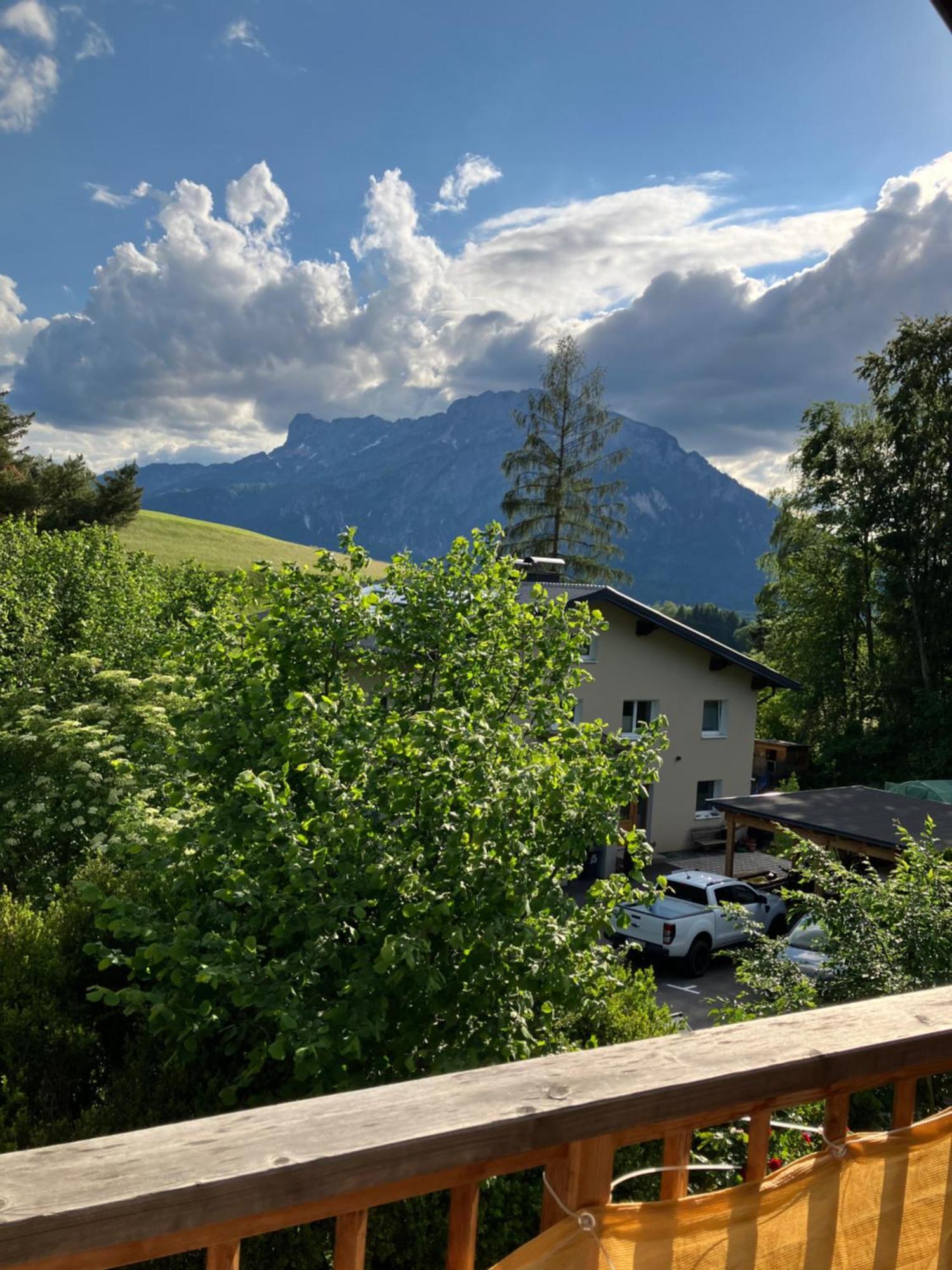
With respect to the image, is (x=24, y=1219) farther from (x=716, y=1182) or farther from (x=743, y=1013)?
(x=743, y=1013)

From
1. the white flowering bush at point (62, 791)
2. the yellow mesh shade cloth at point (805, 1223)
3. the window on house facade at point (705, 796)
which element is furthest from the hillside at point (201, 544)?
the yellow mesh shade cloth at point (805, 1223)

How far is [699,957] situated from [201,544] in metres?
63.0

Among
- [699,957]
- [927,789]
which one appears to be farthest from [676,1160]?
[927,789]

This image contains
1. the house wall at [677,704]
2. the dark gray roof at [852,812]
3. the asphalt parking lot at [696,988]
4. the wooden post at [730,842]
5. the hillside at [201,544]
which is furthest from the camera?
the hillside at [201,544]

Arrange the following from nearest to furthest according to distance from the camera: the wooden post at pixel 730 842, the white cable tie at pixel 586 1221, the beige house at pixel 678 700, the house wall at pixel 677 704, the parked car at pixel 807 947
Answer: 1. the white cable tie at pixel 586 1221
2. the parked car at pixel 807 947
3. the wooden post at pixel 730 842
4. the beige house at pixel 678 700
5. the house wall at pixel 677 704

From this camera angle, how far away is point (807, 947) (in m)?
14.3

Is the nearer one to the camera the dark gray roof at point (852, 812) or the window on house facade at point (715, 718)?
the dark gray roof at point (852, 812)

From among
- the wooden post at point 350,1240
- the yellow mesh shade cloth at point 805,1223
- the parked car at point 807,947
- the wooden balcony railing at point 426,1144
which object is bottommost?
the parked car at point 807,947

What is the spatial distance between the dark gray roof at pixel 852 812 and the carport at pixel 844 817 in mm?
13

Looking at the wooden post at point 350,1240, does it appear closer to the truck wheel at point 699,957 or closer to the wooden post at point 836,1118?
the wooden post at point 836,1118

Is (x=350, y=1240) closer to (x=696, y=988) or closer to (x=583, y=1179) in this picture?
(x=583, y=1179)

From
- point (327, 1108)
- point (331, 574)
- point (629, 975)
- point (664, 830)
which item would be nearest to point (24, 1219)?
point (327, 1108)

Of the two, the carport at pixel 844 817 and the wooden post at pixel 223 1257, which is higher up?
the wooden post at pixel 223 1257

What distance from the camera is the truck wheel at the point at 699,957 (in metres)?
17.6
